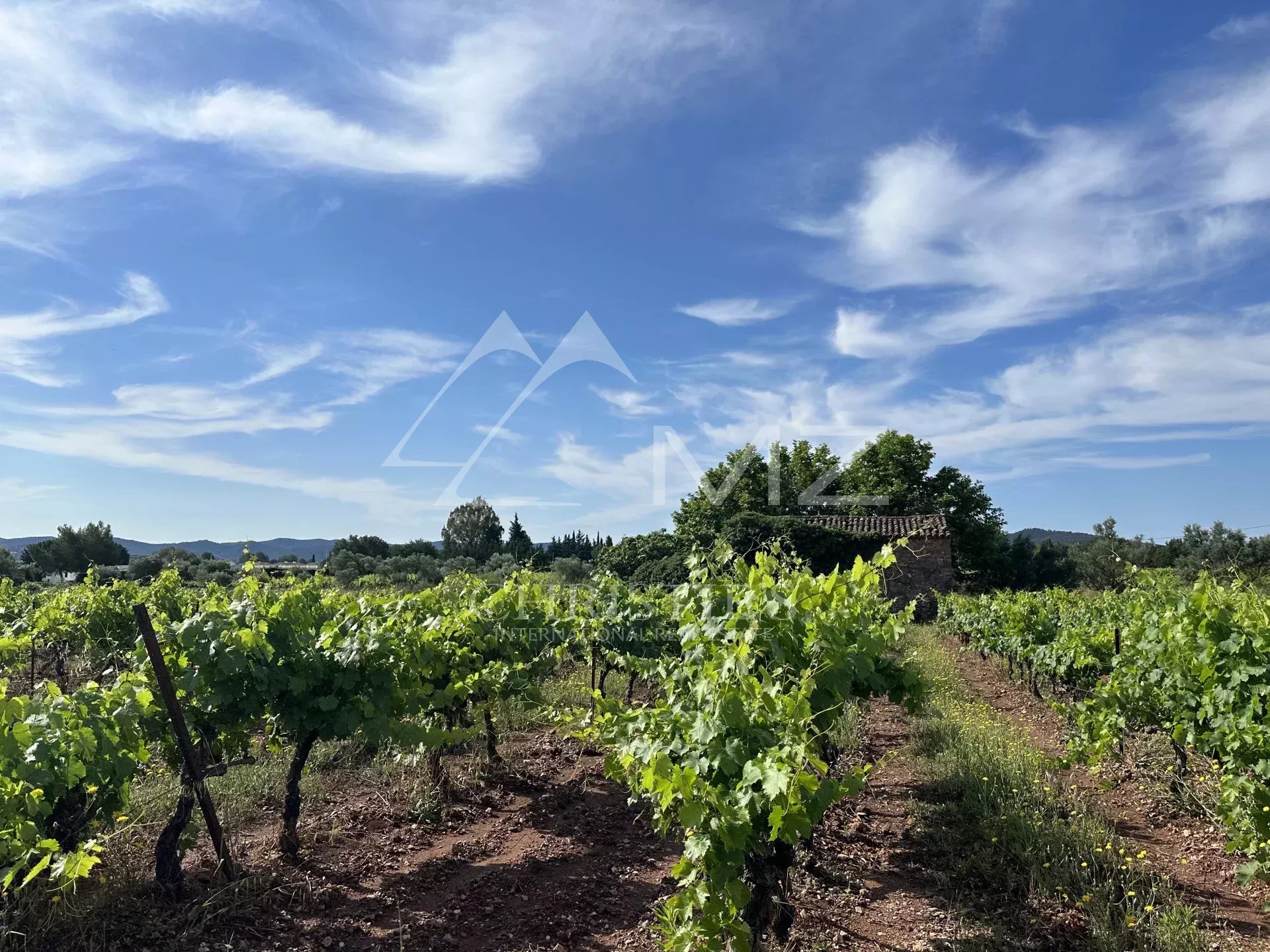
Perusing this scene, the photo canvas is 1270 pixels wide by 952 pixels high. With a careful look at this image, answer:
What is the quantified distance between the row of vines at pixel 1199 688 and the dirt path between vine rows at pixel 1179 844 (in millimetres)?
184

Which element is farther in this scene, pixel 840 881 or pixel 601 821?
pixel 601 821

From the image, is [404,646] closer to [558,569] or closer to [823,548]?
[823,548]

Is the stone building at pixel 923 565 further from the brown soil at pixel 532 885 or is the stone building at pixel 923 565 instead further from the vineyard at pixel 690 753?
the brown soil at pixel 532 885

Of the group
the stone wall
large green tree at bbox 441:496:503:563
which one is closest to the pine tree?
large green tree at bbox 441:496:503:563

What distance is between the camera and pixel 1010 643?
37.4 ft

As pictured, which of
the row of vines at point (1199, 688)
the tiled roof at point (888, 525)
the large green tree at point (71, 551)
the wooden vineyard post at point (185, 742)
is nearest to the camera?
the wooden vineyard post at point (185, 742)

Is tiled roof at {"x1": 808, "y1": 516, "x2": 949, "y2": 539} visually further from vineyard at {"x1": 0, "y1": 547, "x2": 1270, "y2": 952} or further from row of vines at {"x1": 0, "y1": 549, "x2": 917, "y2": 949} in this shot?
row of vines at {"x1": 0, "y1": 549, "x2": 917, "y2": 949}

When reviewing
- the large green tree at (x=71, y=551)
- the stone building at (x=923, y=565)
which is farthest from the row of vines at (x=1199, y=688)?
the large green tree at (x=71, y=551)

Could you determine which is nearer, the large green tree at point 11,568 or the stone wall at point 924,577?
the stone wall at point 924,577

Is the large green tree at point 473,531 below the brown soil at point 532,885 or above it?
above

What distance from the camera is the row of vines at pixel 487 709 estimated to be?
116 inches

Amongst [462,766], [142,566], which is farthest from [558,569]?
[462,766]

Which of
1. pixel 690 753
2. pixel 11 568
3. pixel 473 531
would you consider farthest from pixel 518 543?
pixel 690 753

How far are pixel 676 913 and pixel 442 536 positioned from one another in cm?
4634
